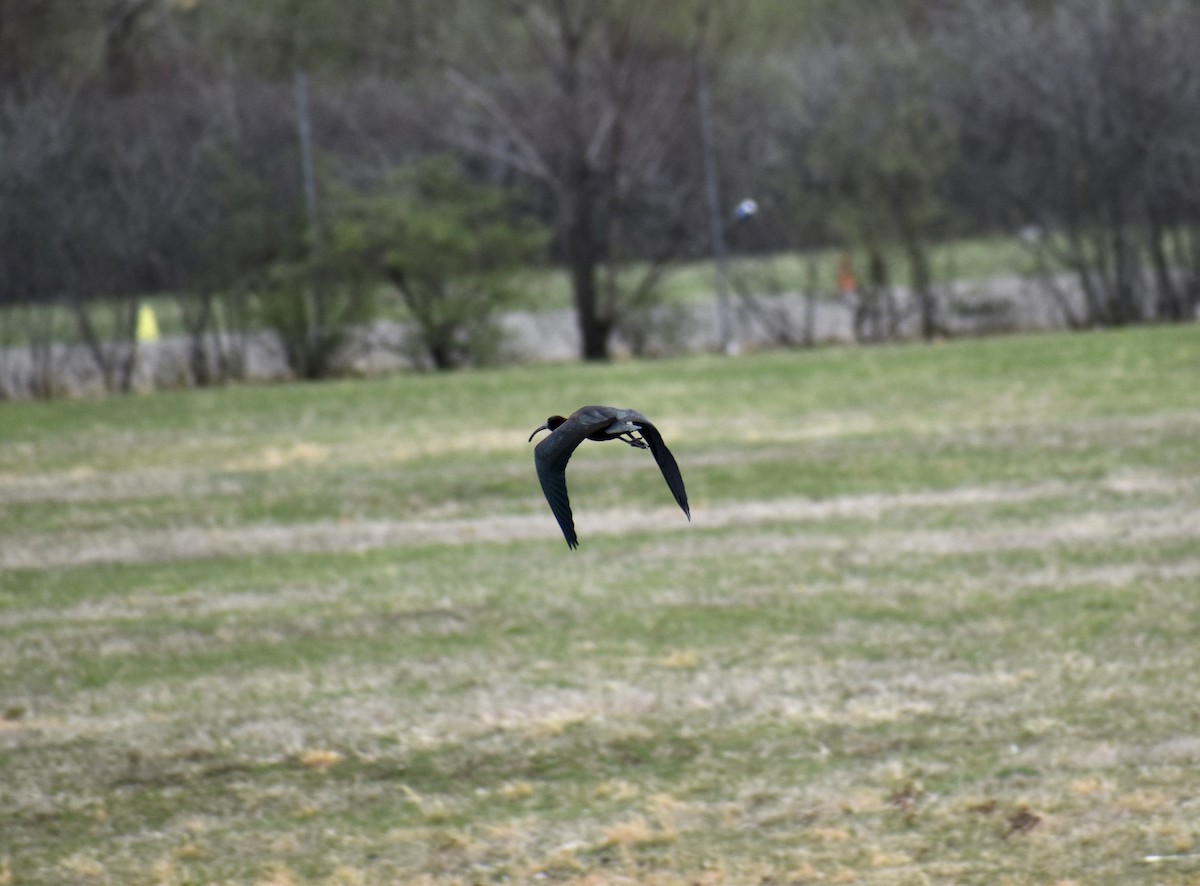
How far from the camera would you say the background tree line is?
51.8ft

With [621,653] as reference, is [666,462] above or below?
above

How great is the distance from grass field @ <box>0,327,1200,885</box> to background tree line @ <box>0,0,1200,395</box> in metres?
3.56

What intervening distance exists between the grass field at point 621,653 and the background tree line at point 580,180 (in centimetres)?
356

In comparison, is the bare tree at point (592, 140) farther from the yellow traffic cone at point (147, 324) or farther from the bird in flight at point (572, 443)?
the bird in flight at point (572, 443)

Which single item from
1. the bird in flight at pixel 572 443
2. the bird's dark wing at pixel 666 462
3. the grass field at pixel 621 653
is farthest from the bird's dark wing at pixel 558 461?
the grass field at pixel 621 653

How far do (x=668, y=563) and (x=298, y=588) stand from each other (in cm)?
176

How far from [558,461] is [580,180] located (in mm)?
A: 14055

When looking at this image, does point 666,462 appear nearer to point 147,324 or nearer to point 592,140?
point 147,324

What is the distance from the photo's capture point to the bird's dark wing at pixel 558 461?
122 inches

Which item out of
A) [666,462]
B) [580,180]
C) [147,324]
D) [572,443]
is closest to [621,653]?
[666,462]

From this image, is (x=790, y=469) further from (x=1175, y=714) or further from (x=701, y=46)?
(x=701, y=46)

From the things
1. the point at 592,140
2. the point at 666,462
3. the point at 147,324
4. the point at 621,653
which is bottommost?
the point at 621,653

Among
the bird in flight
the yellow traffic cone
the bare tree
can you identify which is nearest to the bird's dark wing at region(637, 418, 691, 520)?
the bird in flight

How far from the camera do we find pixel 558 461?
3143mm
